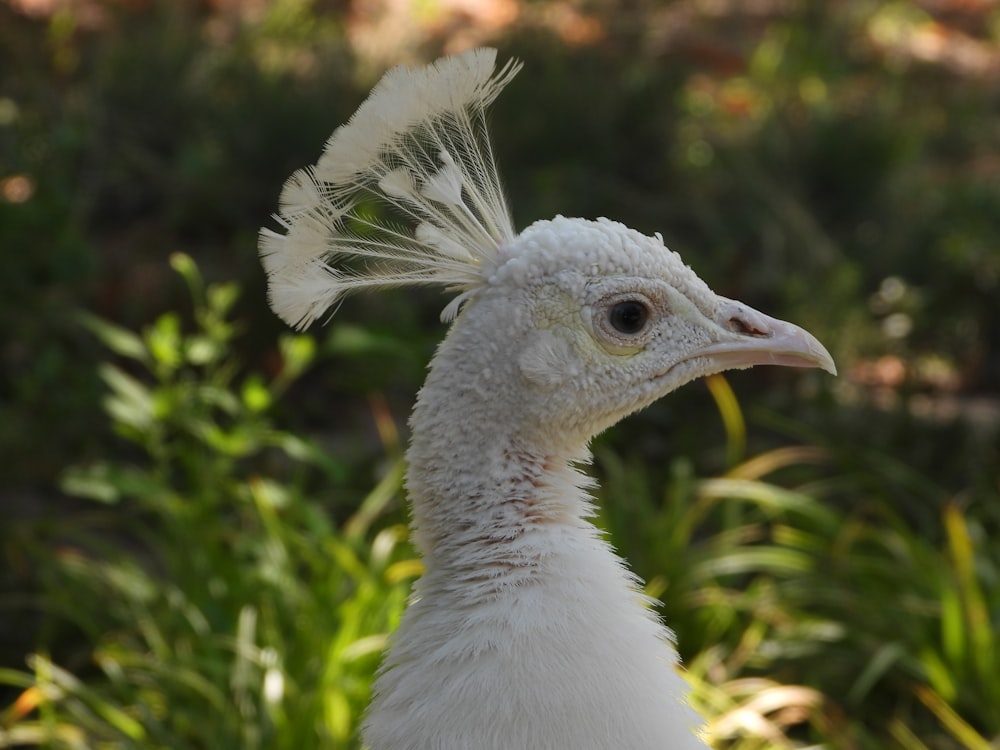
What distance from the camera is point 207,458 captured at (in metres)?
3.18

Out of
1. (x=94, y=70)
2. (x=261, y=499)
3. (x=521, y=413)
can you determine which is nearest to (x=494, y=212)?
(x=521, y=413)

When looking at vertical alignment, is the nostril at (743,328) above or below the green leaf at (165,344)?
below

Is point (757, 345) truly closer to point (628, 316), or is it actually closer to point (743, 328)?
point (743, 328)

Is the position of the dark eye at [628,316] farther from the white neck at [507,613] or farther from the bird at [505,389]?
the white neck at [507,613]

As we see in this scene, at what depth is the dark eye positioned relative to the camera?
5.45ft

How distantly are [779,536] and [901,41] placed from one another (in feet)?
19.0

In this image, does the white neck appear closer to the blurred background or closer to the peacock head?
the peacock head

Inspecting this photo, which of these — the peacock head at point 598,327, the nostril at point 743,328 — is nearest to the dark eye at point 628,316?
the peacock head at point 598,327

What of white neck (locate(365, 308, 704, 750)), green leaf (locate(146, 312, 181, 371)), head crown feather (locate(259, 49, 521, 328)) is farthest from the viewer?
green leaf (locate(146, 312, 181, 371))

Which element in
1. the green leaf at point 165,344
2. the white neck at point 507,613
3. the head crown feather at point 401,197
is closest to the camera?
the white neck at point 507,613

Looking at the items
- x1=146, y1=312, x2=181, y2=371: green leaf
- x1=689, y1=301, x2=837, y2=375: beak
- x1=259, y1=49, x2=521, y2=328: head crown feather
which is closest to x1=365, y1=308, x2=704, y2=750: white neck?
x1=259, y1=49, x2=521, y2=328: head crown feather

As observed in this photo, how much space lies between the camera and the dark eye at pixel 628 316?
166cm

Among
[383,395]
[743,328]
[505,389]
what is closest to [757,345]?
[743,328]

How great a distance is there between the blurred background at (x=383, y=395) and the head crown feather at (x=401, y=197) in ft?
3.73
